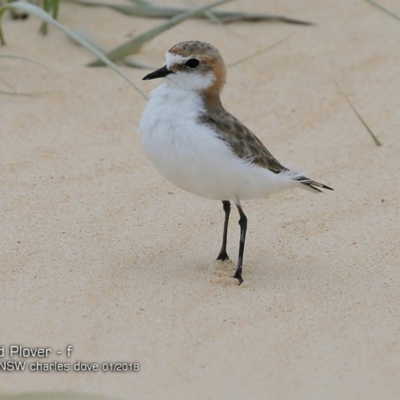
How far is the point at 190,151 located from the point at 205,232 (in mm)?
1084

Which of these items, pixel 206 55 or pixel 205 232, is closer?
pixel 206 55

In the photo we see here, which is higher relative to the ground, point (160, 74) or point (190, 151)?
point (160, 74)

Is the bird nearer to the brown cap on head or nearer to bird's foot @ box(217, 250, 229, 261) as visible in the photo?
the brown cap on head

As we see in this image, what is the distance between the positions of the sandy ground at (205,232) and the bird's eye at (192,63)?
3.61 feet

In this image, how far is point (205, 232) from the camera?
5.55 m

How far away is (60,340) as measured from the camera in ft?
13.7

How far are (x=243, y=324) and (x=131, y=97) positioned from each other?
129 inches

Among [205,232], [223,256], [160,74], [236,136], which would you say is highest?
[160,74]

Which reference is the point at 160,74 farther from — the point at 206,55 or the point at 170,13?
the point at 170,13

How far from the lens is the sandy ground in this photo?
4086mm

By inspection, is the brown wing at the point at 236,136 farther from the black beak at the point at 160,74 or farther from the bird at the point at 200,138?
the black beak at the point at 160,74

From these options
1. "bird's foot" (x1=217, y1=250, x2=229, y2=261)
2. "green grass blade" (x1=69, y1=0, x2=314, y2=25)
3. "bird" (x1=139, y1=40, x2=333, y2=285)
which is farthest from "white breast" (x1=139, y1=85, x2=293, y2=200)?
"green grass blade" (x1=69, y1=0, x2=314, y2=25)

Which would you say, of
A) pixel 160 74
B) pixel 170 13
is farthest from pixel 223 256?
pixel 170 13

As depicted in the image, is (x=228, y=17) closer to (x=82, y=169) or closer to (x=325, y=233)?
(x=82, y=169)
